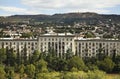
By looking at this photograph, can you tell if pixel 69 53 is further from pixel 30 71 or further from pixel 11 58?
pixel 30 71

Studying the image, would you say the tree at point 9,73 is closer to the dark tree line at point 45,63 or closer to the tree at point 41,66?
the dark tree line at point 45,63

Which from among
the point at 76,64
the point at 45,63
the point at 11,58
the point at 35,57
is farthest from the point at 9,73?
the point at 11,58

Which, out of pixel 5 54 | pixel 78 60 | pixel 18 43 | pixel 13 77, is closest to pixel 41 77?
pixel 13 77

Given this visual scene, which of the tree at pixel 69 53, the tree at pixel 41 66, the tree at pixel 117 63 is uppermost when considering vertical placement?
the tree at pixel 41 66

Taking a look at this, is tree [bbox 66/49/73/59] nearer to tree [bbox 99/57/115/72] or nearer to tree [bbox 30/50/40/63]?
tree [bbox 30/50/40/63]

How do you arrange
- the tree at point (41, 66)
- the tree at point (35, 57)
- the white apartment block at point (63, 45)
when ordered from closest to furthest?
the tree at point (41, 66)
the tree at point (35, 57)
the white apartment block at point (63, 45)

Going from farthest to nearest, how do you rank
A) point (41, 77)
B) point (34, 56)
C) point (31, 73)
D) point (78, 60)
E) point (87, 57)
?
point (87, 57) → point (34, 56) → point (78, 60) → point (31, 73) → point (41, 77)

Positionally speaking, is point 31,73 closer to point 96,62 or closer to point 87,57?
point 96,62

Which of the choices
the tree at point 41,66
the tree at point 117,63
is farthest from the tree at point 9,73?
the tree at point 117,63
